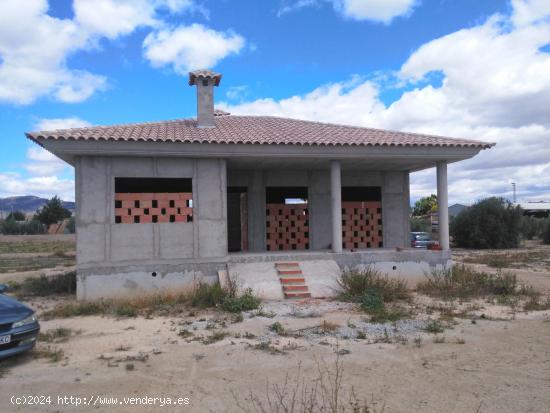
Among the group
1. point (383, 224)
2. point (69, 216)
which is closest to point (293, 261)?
point (383, 224)

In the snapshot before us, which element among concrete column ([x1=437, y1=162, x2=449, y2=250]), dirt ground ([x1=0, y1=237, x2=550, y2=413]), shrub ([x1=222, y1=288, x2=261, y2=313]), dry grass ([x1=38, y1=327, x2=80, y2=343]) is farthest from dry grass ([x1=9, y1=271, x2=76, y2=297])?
concrete column ([x1=437, y1=162, x2=449, y2=250])

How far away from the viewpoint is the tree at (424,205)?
66812 millimetres

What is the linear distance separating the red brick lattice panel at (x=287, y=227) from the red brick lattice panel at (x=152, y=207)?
146 inches

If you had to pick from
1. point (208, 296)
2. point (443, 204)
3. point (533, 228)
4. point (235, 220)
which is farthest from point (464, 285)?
point (533, 228)

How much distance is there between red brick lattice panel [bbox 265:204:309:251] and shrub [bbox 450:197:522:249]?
80.1ft

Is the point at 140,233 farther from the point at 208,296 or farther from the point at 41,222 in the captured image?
the point at 41,222

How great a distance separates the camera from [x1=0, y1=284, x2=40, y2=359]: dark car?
6656mm

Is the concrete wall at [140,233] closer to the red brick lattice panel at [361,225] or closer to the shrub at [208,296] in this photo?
the shrub at [208,296]

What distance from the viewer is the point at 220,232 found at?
1273 centimetres

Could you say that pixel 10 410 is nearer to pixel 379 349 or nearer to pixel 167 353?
pixel 167 353

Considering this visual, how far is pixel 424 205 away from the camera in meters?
68.8

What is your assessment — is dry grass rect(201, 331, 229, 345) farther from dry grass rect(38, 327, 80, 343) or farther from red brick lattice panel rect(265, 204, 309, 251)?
red brick lattice panel rect(265, 204, 309, 251)

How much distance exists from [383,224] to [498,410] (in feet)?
37.9

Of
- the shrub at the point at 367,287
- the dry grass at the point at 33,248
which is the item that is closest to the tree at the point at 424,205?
the dry grass at the point at 33,248
